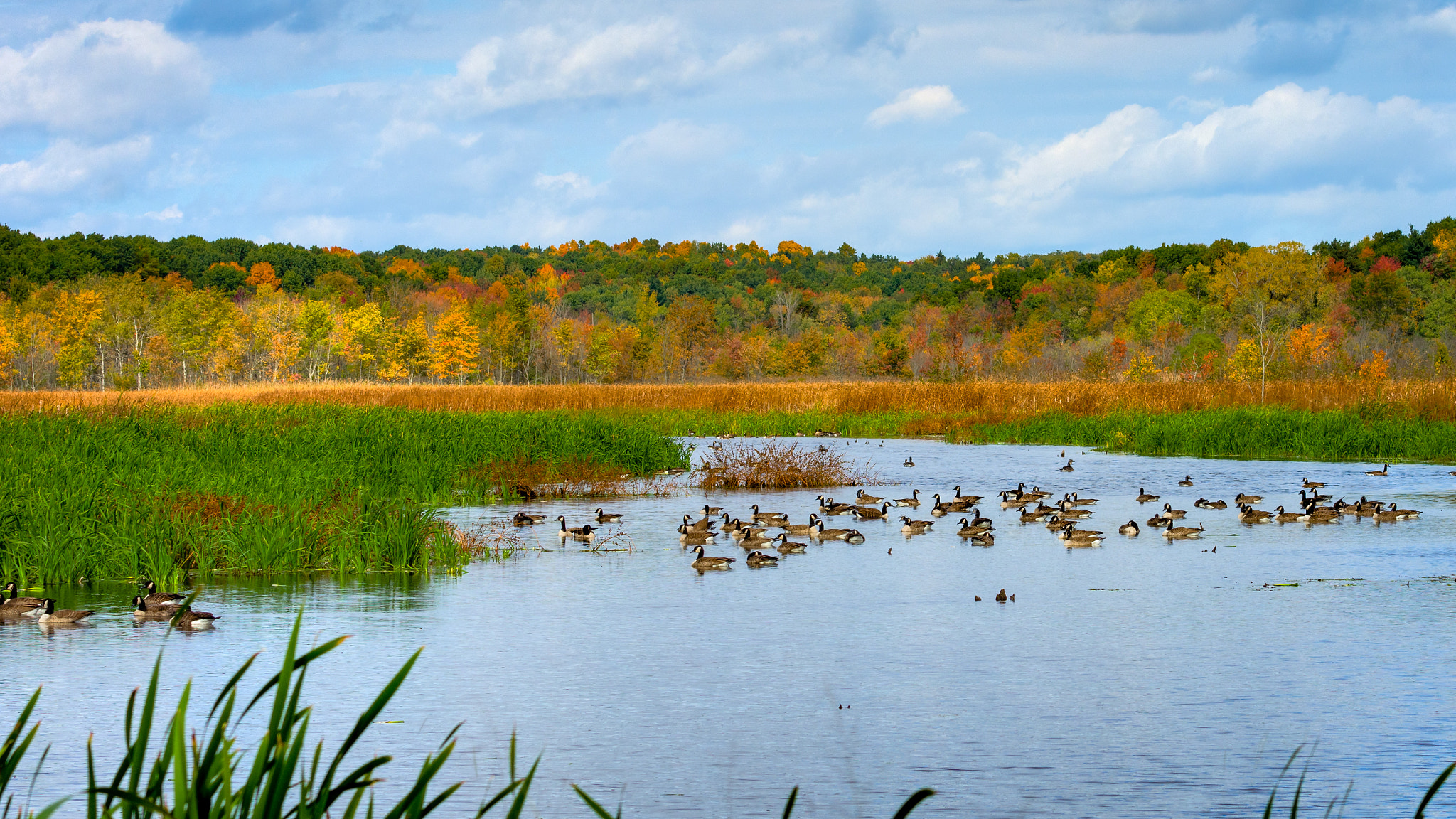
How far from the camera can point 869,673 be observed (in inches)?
363

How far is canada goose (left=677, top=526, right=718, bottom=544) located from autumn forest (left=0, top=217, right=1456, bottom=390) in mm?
31868

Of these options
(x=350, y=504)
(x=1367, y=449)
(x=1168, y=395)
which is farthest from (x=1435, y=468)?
(x=350, y=504)

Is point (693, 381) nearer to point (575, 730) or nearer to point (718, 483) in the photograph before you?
point (718, 483)

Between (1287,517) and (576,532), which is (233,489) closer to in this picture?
(576,532)

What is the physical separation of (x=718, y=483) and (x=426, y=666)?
48.1ft

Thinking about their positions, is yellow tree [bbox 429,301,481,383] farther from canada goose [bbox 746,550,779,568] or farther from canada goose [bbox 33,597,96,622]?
canada goose [bbox 33,597,96,622]

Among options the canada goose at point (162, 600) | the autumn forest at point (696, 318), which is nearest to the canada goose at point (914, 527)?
the canada goose at point (162, 600)

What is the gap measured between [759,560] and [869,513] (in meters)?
4.53

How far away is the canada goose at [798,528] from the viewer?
670 inches

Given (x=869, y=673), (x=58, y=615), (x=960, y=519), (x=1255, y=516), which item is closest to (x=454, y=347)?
(x=960, y=519)

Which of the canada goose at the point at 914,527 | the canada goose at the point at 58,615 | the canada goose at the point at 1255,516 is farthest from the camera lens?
the canada goose at the point at 1255,516

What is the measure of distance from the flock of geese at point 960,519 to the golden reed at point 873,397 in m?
11.3

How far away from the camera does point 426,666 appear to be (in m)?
9.27

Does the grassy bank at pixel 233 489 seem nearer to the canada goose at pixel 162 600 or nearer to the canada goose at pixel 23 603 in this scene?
the canada goose at pixel 23 603
